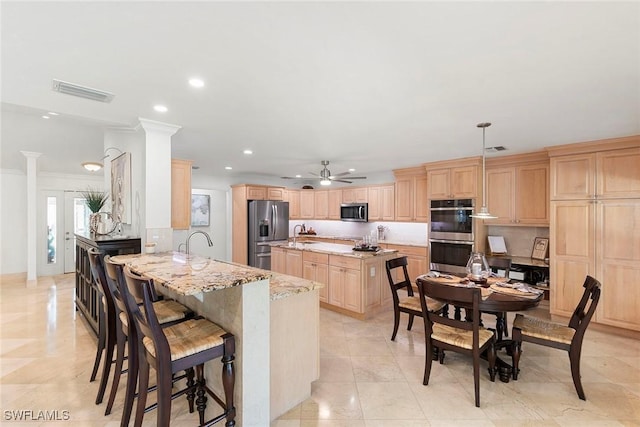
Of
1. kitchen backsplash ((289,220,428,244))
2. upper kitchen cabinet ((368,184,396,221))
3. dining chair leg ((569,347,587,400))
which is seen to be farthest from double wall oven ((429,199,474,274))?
dining chair leg ((569,347,587,400))

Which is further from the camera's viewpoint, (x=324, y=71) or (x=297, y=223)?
(x=297, y=223)

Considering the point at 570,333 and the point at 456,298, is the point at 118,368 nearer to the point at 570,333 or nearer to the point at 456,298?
the point at 456,298

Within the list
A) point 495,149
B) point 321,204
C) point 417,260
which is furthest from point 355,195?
point 495,149

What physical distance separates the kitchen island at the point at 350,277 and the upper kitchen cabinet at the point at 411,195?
1589 millimetres

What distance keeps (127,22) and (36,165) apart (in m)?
6.36

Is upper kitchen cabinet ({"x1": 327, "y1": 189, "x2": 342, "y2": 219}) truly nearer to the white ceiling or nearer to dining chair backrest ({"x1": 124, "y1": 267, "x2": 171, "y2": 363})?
the white ceiling

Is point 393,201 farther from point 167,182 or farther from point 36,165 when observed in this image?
point 36,165

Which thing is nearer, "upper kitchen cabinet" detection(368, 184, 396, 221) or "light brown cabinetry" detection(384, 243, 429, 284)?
"light brown cabinetry" detection(384, 243, 429, 284)

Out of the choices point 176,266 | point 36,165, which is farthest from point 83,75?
point 36,165

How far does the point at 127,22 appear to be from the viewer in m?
1.44

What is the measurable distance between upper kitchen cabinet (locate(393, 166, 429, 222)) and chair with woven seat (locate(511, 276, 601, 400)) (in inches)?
121

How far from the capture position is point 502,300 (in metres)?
2.37

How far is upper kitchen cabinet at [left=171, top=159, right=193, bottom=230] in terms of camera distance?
3508mm

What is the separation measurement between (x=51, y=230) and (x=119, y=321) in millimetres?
6724
